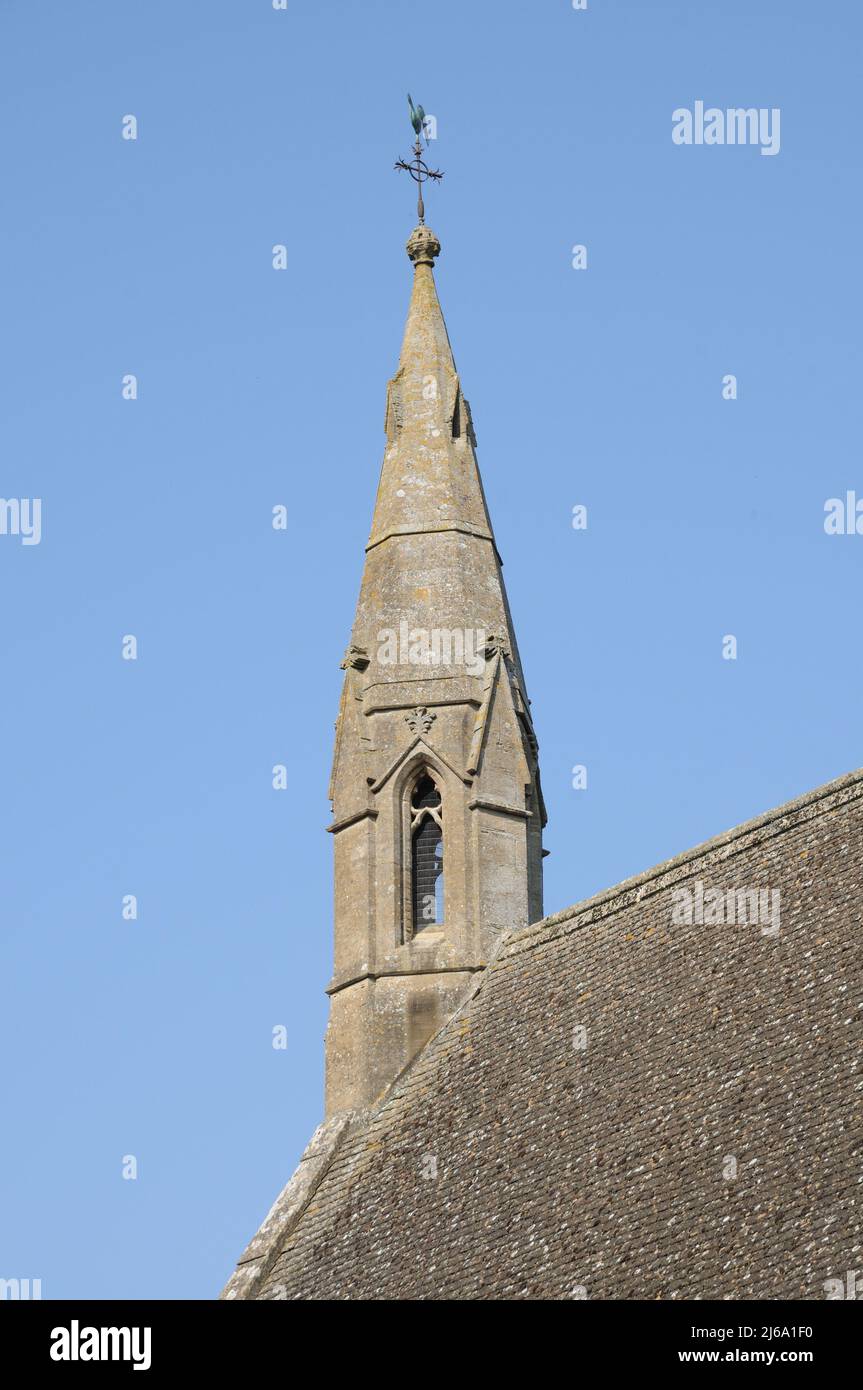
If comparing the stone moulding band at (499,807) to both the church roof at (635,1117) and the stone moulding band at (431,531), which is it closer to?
the church roof at (635,1117)

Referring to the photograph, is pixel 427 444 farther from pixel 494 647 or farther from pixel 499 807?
pixel 499 807

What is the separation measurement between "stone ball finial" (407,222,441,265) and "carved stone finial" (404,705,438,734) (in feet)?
25.8

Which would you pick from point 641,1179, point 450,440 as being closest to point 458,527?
point 450,440

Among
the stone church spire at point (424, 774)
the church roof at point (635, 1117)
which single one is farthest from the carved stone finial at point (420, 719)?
Answer: the church roof at point (635, 1117)

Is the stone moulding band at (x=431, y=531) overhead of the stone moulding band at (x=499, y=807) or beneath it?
overhead

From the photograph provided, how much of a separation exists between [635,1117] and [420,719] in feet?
30.1

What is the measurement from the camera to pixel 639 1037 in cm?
3133

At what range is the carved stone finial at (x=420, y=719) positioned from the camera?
37.7 m

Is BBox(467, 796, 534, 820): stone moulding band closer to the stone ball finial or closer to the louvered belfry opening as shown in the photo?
the louvered belfry opening

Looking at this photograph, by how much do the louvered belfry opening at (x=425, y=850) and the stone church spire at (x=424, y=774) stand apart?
20 millimetres
